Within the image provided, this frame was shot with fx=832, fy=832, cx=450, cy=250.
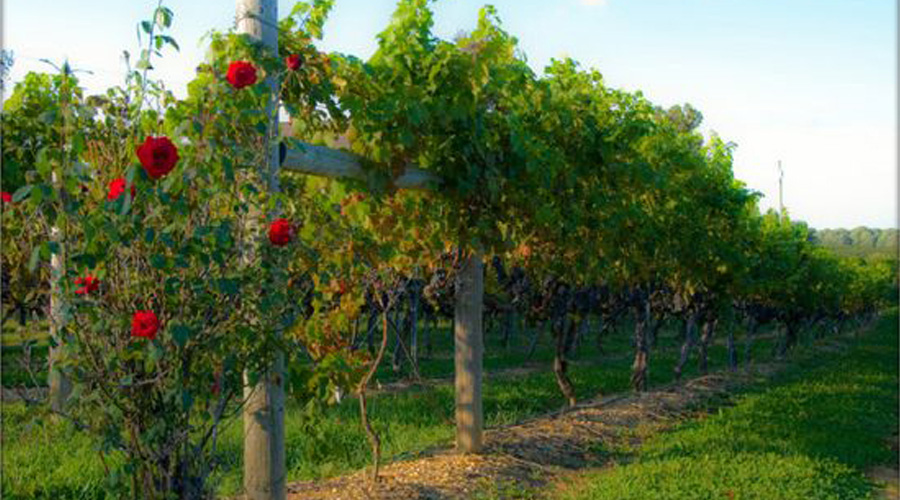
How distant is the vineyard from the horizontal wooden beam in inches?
0.9

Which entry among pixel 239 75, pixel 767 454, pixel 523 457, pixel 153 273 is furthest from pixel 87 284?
pixel 767 454

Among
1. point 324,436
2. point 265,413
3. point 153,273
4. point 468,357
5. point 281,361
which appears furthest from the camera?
point 468,357

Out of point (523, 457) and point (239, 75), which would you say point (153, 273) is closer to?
point (239, 75)

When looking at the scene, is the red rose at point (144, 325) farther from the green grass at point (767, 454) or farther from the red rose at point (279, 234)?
the green grass at point (767, 454)

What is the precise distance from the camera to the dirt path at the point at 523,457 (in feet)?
21.4

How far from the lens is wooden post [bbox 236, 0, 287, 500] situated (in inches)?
179

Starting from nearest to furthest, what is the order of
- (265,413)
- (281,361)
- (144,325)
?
1. (144,325)
2. (281,361)
3. (265,413)

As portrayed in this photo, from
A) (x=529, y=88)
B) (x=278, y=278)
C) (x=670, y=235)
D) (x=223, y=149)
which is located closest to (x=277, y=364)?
(x=278, y=278)

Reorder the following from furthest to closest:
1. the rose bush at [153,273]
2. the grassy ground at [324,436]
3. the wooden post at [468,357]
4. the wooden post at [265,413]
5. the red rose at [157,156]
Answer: the wooden post at [468,357] → the grassy ground at [324,436] → the wooden post at [265,413] → the rose bush at [153,273] → the red rose at [157,156]

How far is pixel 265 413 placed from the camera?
4.69 metres

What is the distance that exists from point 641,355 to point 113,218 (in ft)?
39.0

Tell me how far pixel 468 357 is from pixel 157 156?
5.04 m

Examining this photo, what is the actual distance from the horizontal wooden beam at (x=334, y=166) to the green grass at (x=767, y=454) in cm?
283

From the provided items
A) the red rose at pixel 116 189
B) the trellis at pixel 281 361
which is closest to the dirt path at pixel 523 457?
the trellis at pixel 281 361
